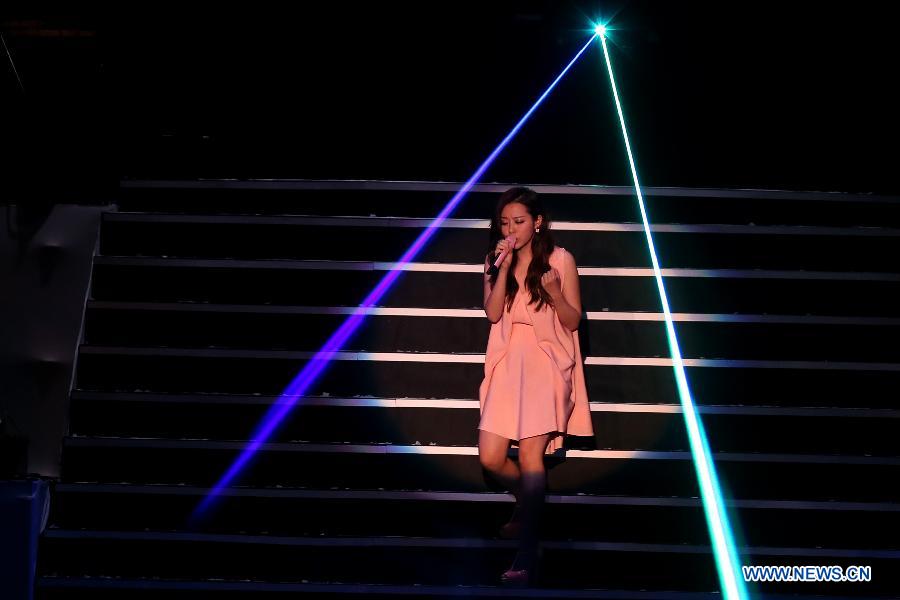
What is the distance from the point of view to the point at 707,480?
462 cm

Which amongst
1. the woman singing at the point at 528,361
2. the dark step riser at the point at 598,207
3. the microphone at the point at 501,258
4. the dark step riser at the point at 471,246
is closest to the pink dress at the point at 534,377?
the woman singing at the point at 528,361

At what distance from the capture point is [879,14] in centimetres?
638

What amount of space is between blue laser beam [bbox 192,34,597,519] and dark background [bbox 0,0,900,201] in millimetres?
405

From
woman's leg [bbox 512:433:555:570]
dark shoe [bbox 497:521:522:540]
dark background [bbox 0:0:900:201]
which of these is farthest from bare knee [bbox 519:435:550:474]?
dark background [bbox 0:0:900:201]

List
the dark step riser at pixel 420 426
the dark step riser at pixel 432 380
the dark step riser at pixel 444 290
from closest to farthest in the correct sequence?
the dark step riser at pixel 420 426
the dark step riser at pixel 432 380
the dark step riser at pixel 444 290

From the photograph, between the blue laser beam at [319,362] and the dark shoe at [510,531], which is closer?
the dark shoe at [510,531]

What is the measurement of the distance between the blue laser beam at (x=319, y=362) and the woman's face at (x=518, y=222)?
3.14 ft

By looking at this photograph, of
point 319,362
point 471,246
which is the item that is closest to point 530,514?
point 319,362

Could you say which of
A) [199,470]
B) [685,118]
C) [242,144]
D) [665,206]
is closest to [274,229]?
[242,144]

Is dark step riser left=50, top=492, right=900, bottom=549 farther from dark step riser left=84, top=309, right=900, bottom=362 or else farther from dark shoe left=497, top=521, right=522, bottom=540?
dark step riser left=84, top=309, right=900, bottom=362

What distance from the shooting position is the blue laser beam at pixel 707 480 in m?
4.38

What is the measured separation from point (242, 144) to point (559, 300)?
237 cm

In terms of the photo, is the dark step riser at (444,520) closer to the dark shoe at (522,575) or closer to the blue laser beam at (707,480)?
the blue laser beam at (707,480)

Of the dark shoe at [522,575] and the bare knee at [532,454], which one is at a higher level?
the bare knee at [532,454]
